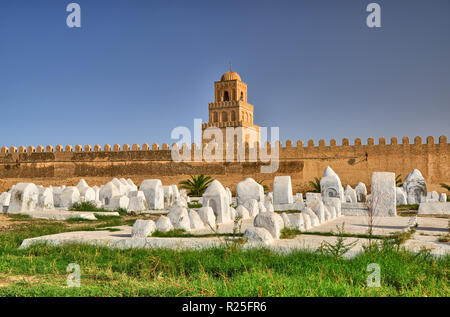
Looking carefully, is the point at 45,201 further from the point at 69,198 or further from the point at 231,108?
the point at 231,108

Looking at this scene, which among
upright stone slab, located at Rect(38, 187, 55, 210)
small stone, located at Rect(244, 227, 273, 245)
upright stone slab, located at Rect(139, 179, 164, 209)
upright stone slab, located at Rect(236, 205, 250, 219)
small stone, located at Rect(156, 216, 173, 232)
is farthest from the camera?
upright stone slab, located at Rect(139, 179, 164, 209)

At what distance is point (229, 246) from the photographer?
516 cm

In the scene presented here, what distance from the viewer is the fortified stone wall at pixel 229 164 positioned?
23781 millimetres

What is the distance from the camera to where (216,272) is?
13.7 feet

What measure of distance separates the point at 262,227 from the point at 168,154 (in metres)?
22.0

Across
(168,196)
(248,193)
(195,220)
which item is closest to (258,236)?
(195,220)

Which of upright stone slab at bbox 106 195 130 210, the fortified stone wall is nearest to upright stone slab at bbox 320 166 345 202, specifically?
upright stone slab at bbox 106 195 130 210

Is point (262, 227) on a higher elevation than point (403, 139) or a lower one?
lower

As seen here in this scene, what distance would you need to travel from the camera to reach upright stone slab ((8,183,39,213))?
11047mm

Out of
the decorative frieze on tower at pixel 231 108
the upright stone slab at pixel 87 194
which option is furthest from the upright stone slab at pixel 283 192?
the decorative frieze on tower at pixel 231 108

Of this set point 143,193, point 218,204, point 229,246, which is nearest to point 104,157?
point 143,193

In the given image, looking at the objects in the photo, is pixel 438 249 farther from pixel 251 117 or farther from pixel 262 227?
pixel 251 117

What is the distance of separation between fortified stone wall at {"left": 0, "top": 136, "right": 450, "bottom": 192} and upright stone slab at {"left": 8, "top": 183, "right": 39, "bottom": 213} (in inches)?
613

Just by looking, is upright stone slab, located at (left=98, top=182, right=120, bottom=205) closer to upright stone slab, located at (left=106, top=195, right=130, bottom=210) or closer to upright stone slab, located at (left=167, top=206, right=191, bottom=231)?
upright stone slab, located at (left=106, top=195, right=130, bottom=210)
